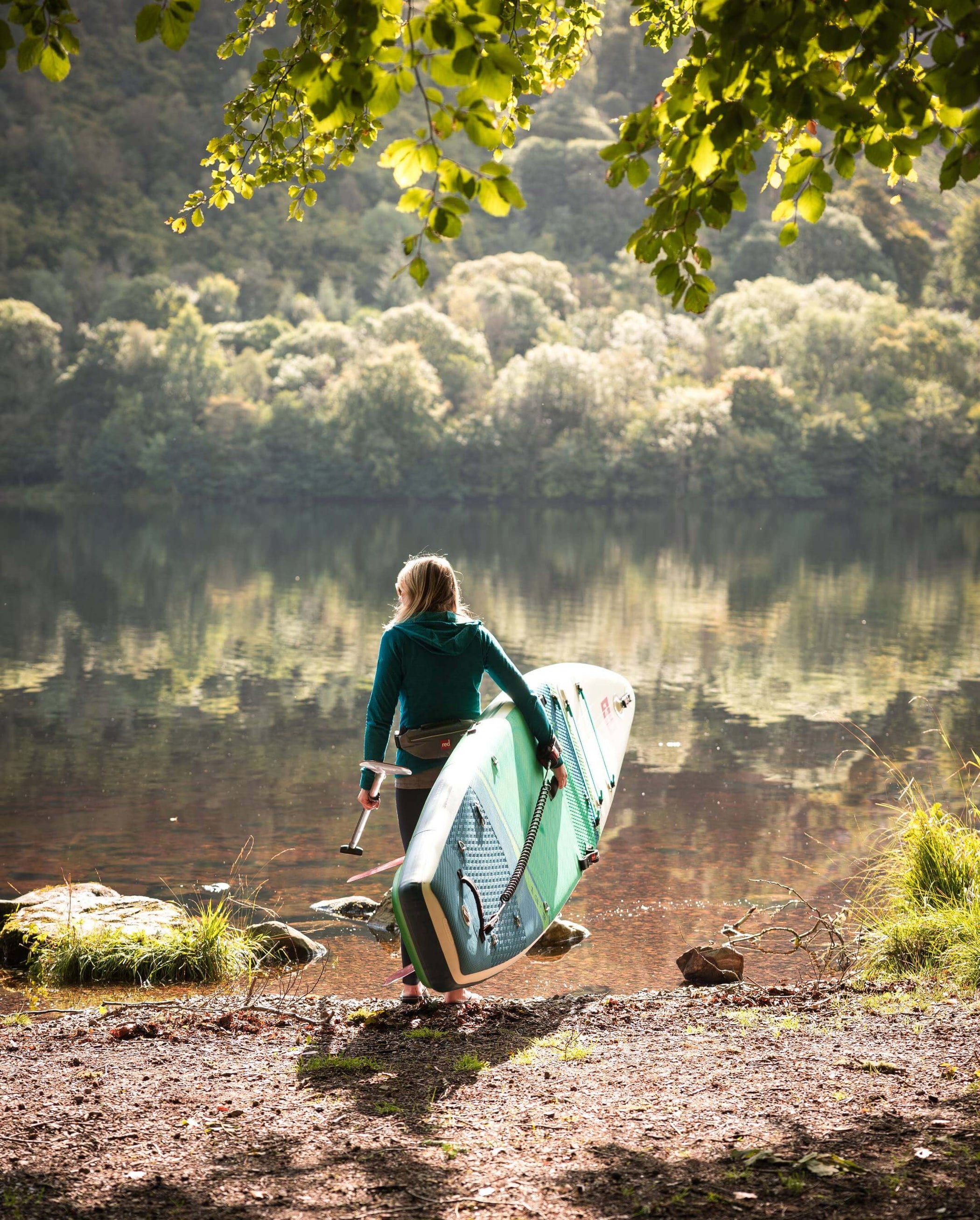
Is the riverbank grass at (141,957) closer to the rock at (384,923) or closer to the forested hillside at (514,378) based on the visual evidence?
the rock at (384,923)

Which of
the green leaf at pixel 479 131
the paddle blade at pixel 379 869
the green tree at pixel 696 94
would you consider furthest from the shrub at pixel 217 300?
the green leaf at pixel 479 131

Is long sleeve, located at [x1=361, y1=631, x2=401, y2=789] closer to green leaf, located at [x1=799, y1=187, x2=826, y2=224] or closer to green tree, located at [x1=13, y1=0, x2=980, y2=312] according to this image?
green tree, located at [x1=13, y1=0, x2=980, y2=312]

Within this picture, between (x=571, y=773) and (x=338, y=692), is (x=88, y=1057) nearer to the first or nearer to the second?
(x=571, y=773)

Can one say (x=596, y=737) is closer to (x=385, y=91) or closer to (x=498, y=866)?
(x=498, y=866)

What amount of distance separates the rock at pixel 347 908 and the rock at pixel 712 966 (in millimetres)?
2242

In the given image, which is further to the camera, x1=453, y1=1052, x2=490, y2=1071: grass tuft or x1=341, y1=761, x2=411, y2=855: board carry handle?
x1=341, y1=761, x2=411, y2=855: board carry handle

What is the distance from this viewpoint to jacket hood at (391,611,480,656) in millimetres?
5344

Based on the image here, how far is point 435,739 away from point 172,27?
316 centimetres

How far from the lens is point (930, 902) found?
6.36 meters

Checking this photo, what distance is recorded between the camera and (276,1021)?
5113 millimetres

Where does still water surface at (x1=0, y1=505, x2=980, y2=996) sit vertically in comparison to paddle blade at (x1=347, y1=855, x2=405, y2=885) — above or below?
below

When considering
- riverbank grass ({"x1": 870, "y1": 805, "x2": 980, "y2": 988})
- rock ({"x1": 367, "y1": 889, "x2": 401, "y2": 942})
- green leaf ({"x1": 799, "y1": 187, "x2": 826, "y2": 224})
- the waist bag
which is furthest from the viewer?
rock ({"x1": 367, "y1": 889, "x2": 401, "y2": 942})

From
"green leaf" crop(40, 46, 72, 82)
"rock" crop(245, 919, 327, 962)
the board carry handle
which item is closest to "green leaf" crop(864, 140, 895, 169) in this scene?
"green leaf" crop(40, 46, 72, 82)

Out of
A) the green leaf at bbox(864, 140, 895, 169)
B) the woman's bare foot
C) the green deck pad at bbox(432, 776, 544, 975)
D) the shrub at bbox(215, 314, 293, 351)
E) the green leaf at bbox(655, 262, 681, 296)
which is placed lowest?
the woman's bare foot
